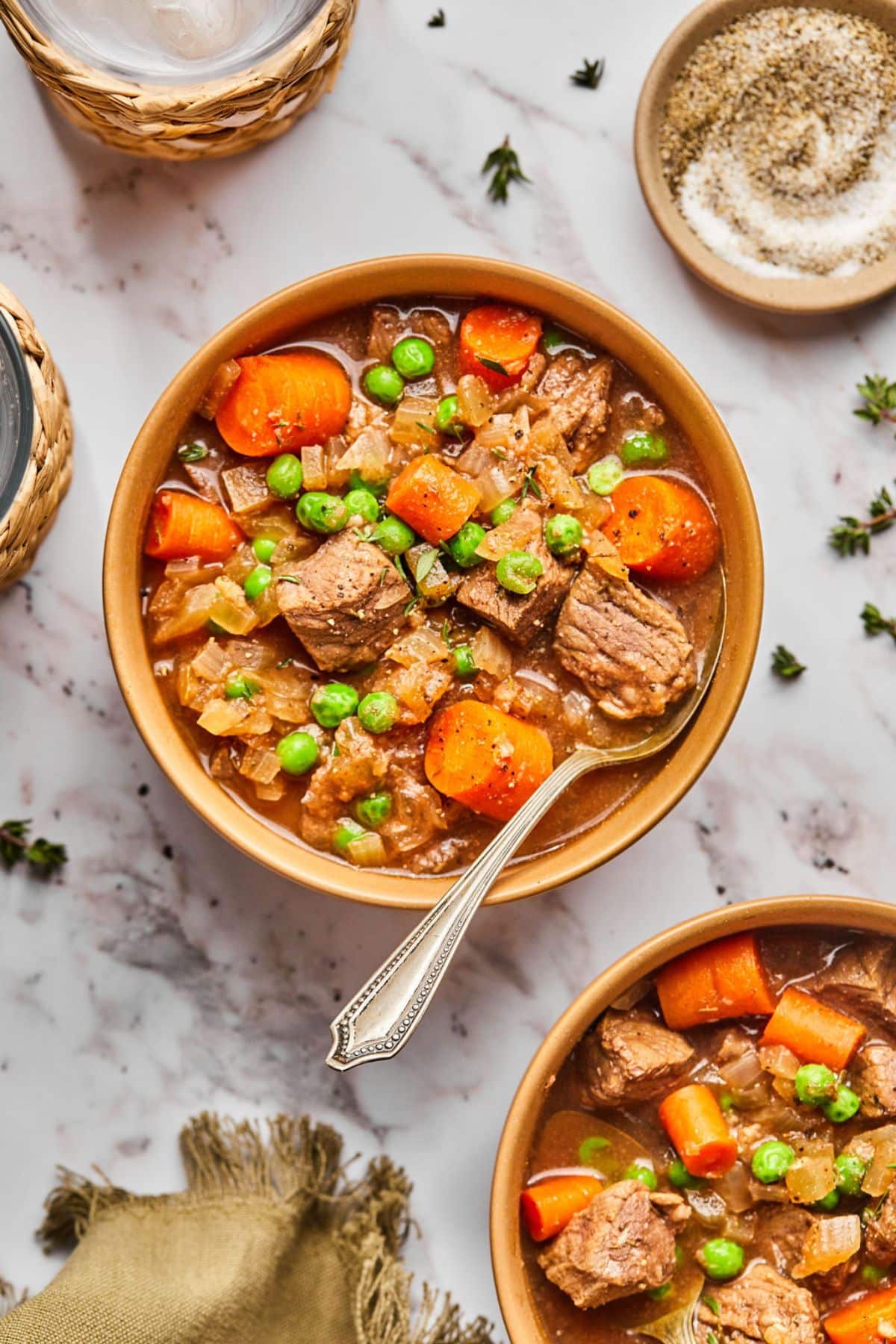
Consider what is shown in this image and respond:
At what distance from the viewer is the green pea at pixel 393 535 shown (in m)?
3.41

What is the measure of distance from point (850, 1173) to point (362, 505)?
222 cm

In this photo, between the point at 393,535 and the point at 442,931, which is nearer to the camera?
the point at 442,931

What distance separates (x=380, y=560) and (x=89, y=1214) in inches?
85.9

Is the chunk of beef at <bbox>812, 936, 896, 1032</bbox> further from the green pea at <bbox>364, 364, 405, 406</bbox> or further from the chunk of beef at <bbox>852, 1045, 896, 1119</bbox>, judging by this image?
the green pea at <bbox>364, 364, 405, 406</bbox>

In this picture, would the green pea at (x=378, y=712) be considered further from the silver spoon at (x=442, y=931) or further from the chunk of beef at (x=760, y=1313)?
the chunk of beef at (x=760, y=1313)

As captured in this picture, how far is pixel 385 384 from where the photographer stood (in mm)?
3424

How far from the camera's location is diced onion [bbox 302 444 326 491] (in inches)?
135

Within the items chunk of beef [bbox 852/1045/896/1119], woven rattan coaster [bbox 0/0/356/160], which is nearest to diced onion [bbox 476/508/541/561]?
woven rattan coaster [bbox 0/0/356/160]

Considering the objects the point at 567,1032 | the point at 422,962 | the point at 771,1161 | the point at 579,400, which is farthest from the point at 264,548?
the point at 771,1161

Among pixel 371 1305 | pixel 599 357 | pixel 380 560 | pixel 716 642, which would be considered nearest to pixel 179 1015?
pixel 371 1305

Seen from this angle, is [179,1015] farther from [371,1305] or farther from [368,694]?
[368,694]

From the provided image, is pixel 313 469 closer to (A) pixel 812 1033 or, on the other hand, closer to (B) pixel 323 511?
(B) pixel 323 511

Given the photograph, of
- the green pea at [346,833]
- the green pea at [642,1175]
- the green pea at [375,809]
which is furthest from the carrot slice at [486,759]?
the green pea at [642,1175]

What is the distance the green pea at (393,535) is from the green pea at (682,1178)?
72.3 inches
